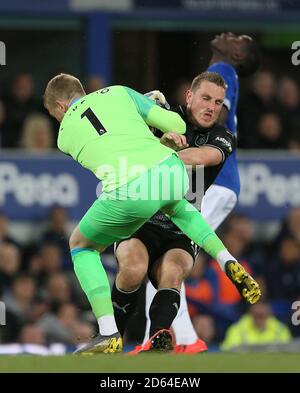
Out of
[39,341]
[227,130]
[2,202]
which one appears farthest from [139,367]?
[2,202]

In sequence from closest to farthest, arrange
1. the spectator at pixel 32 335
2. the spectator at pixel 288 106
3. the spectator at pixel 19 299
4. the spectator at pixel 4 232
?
the spectator at pixel 32 335 < the spectator at pixel 19 299 < the spectator at pixel 4 232 < the spectator at pixel 288 106

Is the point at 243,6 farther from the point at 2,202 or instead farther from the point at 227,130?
the point at 227,130

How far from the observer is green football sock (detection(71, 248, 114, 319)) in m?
8.36

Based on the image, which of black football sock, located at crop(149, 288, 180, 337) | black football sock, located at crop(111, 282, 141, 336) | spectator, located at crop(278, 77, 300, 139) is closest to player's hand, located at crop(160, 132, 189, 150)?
black football sock, located at crop(149, 288, 180, 337)

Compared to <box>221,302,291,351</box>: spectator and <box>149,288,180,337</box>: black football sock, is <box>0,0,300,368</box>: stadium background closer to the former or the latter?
<box>221,302,291,351</box>: spectator

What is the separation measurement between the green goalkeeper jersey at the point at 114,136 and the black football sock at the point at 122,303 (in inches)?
35.8

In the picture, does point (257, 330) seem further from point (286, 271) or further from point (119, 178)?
point (119, 178)

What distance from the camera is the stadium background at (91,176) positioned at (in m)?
13.4

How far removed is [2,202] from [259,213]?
105 inches

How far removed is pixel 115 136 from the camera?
27.2 feet

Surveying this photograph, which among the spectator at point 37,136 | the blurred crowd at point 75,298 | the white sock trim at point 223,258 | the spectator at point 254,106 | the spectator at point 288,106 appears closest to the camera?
the white sock trim at point 223,258

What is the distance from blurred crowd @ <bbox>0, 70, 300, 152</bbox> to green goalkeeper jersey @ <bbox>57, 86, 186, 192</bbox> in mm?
5236

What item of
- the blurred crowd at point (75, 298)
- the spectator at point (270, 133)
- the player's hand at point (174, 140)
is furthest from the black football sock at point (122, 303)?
the spectator at point (270, 133)

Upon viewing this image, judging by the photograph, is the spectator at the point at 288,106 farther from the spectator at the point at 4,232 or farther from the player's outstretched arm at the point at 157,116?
the player's outstretched arm at the point at 157,116
